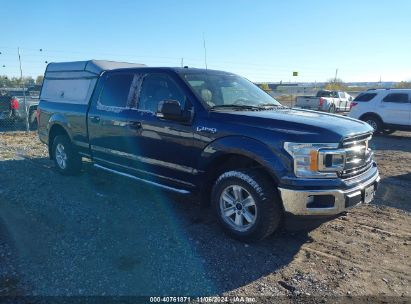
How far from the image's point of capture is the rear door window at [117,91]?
541cm

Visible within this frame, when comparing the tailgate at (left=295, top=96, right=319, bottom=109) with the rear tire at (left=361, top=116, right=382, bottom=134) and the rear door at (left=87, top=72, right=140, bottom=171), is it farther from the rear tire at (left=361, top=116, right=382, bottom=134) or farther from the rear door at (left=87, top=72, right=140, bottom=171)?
the rear door at (left=87, top=72, right=140, bottom=171)

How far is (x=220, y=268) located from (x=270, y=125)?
1.54m

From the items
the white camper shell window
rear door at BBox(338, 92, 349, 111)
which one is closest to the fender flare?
the white camper shell window

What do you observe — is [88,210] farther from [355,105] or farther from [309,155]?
[355,105]

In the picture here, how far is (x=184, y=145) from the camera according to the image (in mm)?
4578

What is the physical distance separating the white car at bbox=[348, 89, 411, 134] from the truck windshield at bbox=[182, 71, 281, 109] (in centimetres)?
937

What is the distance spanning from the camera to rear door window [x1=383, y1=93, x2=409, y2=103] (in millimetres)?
12883

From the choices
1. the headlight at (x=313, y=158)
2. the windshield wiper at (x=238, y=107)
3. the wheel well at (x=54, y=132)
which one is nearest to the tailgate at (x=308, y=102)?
the wheel well at (x=54, y=132)

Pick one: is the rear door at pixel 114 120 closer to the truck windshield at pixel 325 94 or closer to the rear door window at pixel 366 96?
the rear door window at pixel 366 96

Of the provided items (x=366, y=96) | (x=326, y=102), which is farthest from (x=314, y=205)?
(x=326, y=102)

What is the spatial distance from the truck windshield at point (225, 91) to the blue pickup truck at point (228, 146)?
18 mm

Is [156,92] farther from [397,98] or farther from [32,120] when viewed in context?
[397,98]

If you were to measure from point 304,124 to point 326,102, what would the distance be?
19.5m

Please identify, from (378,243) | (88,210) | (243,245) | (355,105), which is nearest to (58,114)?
(88,210)
